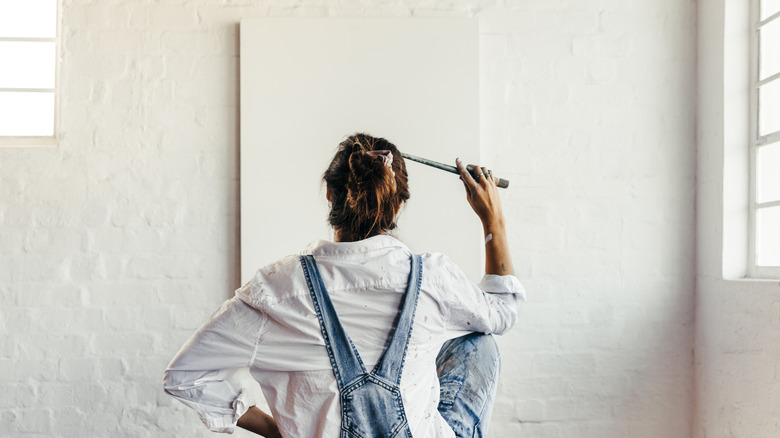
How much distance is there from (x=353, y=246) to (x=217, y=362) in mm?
380

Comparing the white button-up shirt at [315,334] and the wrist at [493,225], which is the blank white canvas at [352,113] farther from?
the white button-up shirt at [315,334]

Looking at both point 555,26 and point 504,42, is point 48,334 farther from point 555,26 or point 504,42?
point 555,26

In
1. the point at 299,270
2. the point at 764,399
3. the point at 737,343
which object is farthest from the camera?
the point at 737,343

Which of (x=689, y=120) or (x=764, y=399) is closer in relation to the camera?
(x=764, y=399)

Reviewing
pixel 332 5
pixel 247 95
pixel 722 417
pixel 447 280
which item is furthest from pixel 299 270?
pixel 722 417

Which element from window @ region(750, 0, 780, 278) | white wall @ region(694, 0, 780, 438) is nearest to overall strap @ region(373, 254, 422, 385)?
white wall @ region(694, 0, 780, 438)

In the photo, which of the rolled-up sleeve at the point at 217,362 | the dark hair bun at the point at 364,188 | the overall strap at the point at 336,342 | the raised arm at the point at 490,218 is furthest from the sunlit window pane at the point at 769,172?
the rolled-up sleeve at the point at 217,362

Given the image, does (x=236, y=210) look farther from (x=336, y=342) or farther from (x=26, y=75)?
(x=336, y=342)

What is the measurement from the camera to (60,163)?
2.80 metres

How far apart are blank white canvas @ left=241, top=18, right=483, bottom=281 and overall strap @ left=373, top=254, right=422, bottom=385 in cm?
130

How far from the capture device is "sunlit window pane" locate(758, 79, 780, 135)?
2.70 metres

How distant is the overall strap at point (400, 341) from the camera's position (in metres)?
1.49

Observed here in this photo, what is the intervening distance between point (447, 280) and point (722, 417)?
1779 mm

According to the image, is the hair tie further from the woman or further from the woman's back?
the woman's back
